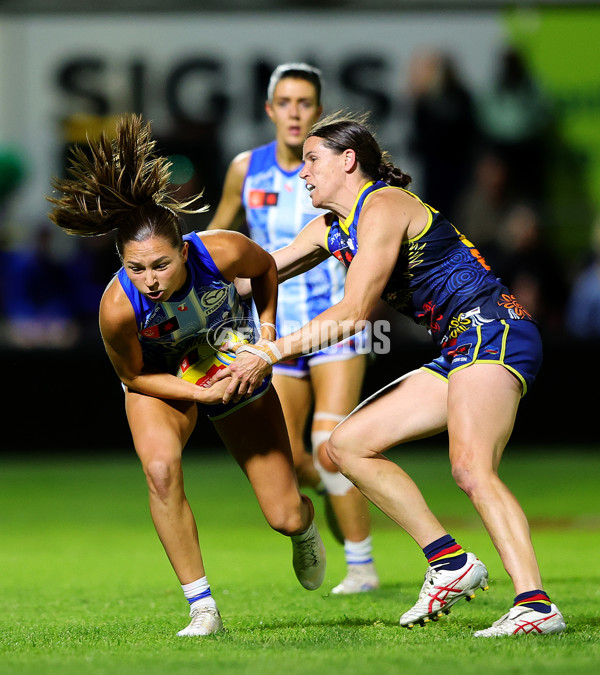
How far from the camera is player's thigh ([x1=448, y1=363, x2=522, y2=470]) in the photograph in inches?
175

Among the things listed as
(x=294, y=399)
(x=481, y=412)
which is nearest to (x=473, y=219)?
(x=294, y=399)

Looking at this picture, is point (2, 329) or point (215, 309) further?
point (2, 329)

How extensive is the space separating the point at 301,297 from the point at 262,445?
5.46 ft

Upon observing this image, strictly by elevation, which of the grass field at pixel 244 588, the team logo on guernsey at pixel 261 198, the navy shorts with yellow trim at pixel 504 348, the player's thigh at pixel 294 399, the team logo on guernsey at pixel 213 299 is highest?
the team logo on guernsey at pixel 261 198

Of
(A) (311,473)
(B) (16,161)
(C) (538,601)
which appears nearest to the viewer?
(C) (538,601)

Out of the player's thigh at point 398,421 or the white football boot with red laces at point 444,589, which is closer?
the white football boot with red laces at point 444,589

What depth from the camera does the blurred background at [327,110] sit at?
12.0 meters

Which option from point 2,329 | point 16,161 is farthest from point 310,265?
point 16,161

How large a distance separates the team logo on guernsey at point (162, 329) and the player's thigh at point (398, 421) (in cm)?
82

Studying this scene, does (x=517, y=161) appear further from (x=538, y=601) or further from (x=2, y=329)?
(x=538, y=601)

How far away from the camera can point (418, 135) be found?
1282 cm

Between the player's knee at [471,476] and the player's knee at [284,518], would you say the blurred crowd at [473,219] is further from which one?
the player's knee at [471,476]

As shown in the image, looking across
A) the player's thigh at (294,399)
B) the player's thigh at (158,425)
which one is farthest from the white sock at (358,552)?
the player's thigh at (158,425)

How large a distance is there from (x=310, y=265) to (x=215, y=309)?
661mm
